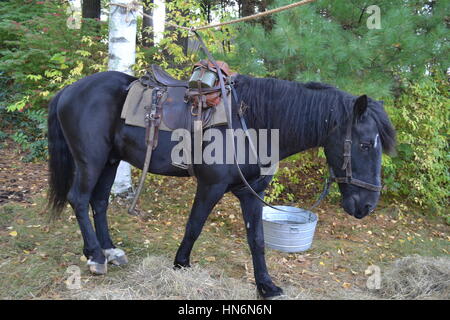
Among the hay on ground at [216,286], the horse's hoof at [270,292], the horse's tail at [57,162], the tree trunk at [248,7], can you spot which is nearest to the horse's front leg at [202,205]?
the hay on ground at [216,286]

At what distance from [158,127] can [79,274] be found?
142 cm

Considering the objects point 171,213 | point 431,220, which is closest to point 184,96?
point 171,213

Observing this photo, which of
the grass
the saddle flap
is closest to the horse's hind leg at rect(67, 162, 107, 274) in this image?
the grass

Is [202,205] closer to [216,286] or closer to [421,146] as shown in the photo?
[216,286]

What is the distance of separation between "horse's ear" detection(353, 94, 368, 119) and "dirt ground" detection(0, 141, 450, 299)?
1575mm

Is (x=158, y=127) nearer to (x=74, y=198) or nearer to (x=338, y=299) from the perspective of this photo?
(x=74, y=198)

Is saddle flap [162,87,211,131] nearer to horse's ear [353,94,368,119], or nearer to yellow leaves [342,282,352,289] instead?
horse's ear [353,94,368,119]

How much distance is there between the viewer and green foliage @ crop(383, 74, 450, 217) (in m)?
5.07

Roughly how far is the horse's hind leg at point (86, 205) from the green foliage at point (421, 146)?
12.1 feet

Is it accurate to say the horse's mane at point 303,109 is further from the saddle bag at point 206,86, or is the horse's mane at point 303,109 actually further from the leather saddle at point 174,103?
the leather saddle at point 174,103

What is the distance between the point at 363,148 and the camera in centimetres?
256

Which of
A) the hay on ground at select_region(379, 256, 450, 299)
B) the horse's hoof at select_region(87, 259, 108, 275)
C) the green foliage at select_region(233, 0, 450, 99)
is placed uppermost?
the green foliage at select_region(233, 0, 450, 99)

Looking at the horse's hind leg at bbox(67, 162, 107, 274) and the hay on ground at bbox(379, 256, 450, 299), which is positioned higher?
the horse's hind leg at bbox(67, 162, 107, 274)

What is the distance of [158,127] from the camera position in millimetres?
2883
